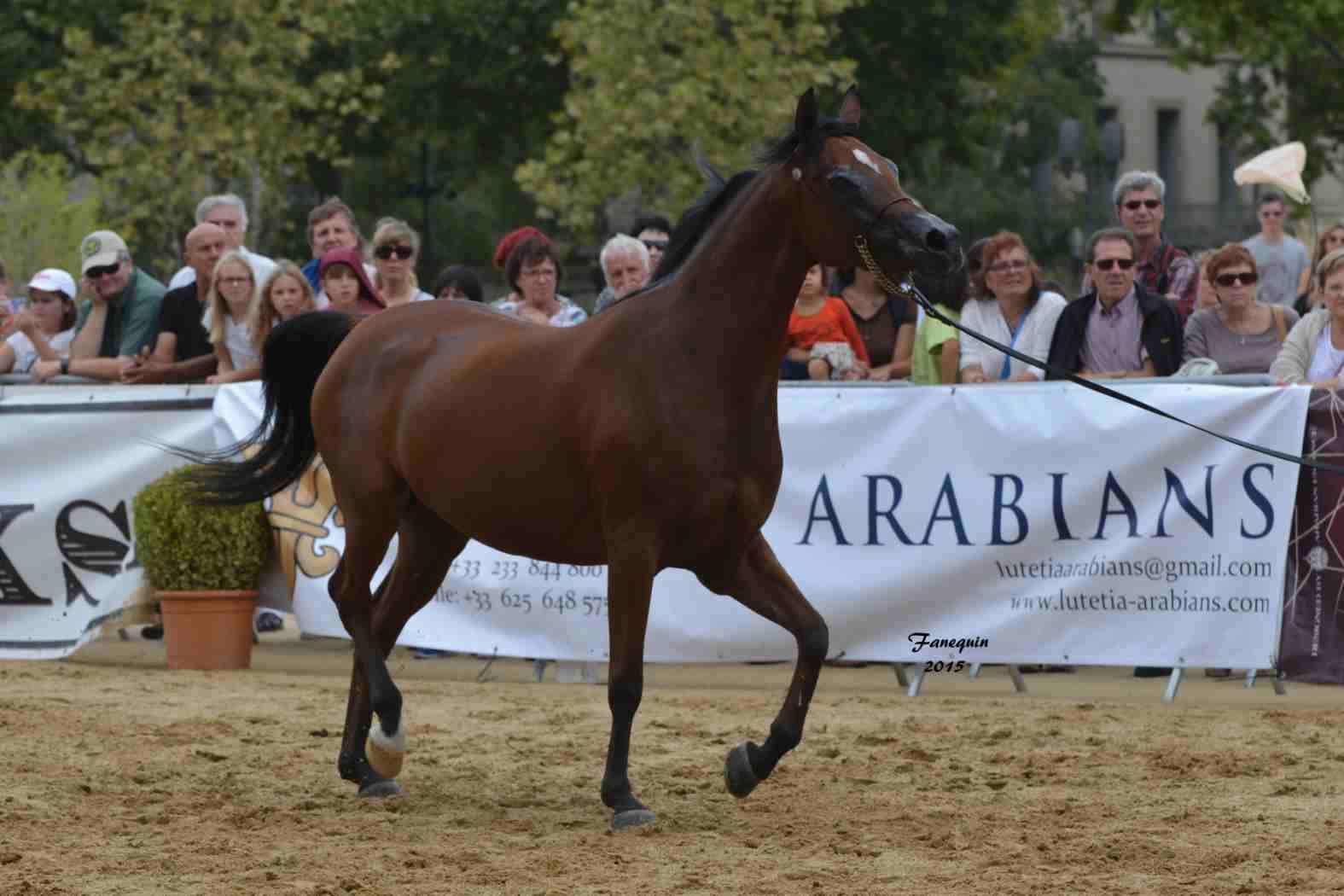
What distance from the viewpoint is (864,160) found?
22.3 ft

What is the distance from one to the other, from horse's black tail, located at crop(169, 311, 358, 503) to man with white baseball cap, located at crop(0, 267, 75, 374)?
14.8ft

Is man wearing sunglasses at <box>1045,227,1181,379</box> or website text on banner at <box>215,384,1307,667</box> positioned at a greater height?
man wearing sunglasses at <box>1045,227,1181,379</box>

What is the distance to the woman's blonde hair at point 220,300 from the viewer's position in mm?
11812

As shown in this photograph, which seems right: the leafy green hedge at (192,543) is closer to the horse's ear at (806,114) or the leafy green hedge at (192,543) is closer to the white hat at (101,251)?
the white hat at (101,251)

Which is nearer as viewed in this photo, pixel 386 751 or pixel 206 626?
pixel 386 751

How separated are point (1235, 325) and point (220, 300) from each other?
519cm

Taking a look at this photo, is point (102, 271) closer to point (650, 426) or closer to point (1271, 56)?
point (650, 426)

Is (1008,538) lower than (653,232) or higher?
lower

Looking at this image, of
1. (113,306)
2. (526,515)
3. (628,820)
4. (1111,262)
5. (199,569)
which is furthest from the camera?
(113,306)

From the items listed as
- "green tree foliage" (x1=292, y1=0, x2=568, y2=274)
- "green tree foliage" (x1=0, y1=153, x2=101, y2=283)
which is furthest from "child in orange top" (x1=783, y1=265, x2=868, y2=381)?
"green tree foliage" (x1=292, y1=0, x2=568, y2=274)

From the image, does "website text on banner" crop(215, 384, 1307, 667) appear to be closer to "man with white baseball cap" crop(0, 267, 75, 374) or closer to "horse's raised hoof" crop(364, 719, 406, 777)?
"horse's raised hoof" crop(364, 719, 406, 777)

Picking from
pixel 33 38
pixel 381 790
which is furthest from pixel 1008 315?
pixel 33 38

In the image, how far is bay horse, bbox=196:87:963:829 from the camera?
6.89 meters

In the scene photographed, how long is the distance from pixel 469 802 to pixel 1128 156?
51.5 m
